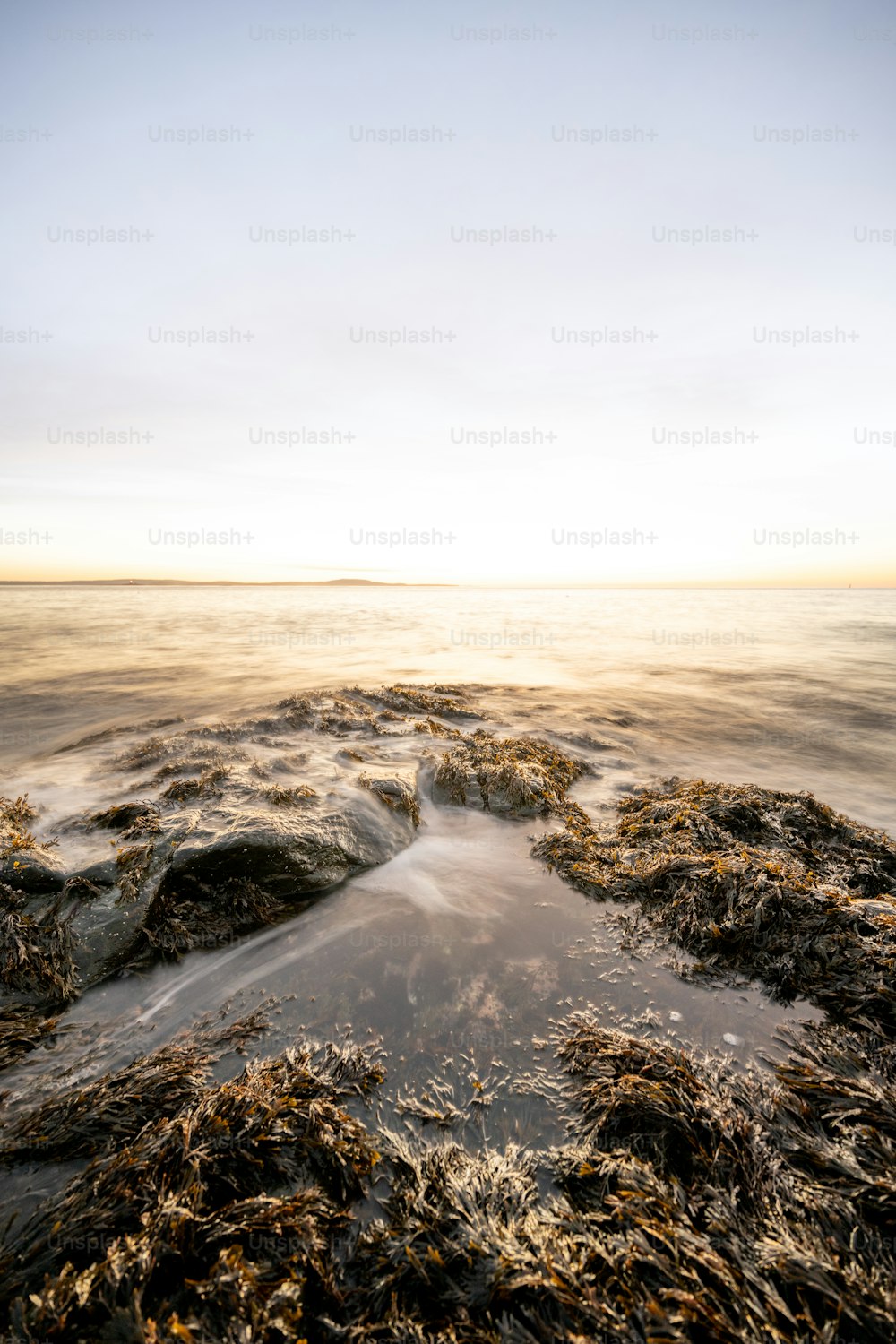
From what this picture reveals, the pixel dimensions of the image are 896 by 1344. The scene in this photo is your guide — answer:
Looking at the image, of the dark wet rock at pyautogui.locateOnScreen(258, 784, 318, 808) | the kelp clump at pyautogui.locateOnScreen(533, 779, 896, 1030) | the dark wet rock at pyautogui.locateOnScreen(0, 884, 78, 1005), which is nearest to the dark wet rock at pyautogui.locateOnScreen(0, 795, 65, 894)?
the dark wet rock at pyautogui.locateOnScreen(0, 884, 78, 1005)

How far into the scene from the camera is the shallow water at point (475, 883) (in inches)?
99.0

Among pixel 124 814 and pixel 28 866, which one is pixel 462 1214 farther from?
pixel 124 814

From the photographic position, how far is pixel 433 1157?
1990 millimetres

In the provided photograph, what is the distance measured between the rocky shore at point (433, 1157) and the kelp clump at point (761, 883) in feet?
0.06

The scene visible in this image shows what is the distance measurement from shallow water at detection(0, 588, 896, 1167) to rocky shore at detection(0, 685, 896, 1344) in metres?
0.14

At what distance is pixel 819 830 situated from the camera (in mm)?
4535

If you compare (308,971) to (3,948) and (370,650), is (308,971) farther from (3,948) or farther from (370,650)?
(370,650)

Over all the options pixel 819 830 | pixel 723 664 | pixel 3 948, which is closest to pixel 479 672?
pixel 723 664

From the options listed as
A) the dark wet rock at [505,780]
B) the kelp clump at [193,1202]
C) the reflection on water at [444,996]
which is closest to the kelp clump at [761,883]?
the reflection on water at [444,996]

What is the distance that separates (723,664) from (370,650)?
10.3 m

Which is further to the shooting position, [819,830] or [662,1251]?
[819,830]

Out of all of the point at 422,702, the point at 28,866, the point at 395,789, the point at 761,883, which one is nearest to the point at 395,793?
the point at 395,789

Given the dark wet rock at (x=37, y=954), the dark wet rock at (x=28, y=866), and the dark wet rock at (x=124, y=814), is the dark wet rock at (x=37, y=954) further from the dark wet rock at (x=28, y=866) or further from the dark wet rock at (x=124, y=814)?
the dark wet rock at (x=124, y=814)

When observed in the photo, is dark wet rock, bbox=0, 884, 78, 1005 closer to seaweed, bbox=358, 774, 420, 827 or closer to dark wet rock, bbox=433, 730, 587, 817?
seaweed, bbox=358, 774, 420, 827
